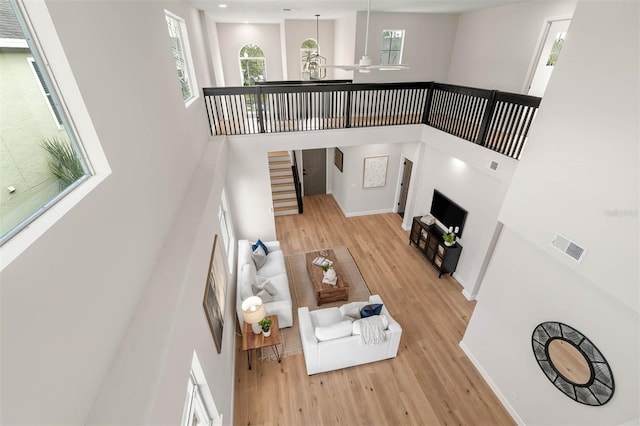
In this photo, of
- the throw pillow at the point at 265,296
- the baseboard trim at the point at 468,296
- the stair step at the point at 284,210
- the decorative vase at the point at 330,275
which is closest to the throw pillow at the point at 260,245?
the throw pillow at the point at 265,296

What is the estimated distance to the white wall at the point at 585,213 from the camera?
7.86ft

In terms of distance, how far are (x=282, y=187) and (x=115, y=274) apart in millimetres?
7385

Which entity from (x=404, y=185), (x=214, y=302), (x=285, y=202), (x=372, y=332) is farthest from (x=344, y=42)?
(x=214, y=302)

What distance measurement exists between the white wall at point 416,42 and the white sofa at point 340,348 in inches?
227

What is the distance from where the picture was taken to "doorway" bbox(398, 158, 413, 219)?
7.69m

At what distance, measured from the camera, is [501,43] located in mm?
5887

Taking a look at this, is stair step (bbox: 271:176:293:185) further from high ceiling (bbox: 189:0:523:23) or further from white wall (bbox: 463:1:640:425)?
white wall (bbox: 463:1:640:425)

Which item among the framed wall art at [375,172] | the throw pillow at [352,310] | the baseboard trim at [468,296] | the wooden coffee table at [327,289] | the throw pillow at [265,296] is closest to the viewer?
the throw pillow at [352,310]

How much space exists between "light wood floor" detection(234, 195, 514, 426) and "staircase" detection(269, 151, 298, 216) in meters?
3.80

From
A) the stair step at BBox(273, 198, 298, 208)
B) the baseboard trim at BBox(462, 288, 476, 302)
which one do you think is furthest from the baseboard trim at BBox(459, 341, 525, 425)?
the stair step at BBox(273, 198, 298, 208)

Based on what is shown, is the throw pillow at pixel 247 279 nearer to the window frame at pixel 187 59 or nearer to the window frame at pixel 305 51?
the window frame at pixel 187 59

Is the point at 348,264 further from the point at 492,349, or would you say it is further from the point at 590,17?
the point at 590,17

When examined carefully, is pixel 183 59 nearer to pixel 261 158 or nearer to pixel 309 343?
A: pixel 261 158

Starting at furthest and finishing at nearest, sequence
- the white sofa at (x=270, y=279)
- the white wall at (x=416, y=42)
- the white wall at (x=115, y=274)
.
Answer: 1. the white wall at (x=416, y=42)
2. the white sofa at (x=270, y=279)
3. the white wall at (x=115, y=274)
